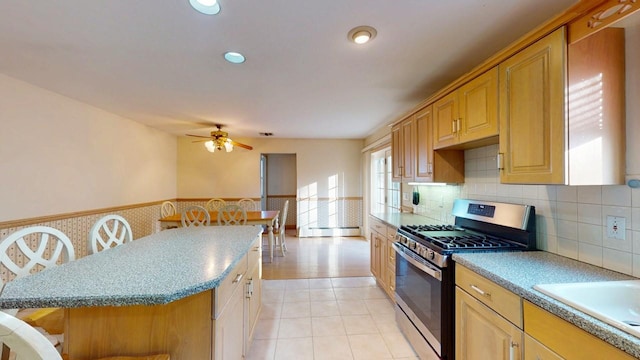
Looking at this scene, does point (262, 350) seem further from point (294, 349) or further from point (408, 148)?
point (408, 148)

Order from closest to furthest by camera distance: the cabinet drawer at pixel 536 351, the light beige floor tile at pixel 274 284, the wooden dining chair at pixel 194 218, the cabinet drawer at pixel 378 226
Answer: the cabinet drawer at pixel 536 351, the cabinet drawer at pixel 378 226, the light beige floor tile at pixel 274 284, the wooden dining chair at pixel 194 218

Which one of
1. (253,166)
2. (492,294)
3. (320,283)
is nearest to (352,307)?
(320,283)

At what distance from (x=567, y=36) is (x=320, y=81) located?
175 centimetres

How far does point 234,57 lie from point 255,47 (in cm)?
25

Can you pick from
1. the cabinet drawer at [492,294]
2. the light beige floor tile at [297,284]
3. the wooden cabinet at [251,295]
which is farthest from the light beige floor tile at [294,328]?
the cabinet drawer at [492,294]

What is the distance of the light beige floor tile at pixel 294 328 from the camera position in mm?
2221

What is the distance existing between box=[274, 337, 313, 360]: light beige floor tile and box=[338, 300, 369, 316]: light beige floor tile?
58 centimetres

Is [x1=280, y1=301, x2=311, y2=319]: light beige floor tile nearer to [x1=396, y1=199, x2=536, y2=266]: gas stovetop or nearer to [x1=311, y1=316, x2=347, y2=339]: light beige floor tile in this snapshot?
[x1=311, y1=316, x2=347, y2=339]: light beige floor tile

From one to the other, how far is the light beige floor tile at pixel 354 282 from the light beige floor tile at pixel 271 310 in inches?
32.7

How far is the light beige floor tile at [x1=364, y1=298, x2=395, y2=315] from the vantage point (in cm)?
261

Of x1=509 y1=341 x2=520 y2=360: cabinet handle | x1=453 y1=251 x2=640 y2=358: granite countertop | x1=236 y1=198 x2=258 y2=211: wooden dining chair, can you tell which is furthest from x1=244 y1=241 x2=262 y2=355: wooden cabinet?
x1=236 y1=198 x2=258 y2=211: wooden dining chair

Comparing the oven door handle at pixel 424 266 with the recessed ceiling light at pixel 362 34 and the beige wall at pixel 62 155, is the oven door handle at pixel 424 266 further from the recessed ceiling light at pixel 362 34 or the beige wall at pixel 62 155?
the beige wall at pixel 62 155

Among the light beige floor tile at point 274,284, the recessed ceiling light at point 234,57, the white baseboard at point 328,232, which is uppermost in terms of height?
the recessed ceiling light at point 234,57

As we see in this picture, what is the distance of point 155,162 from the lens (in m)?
4.83
